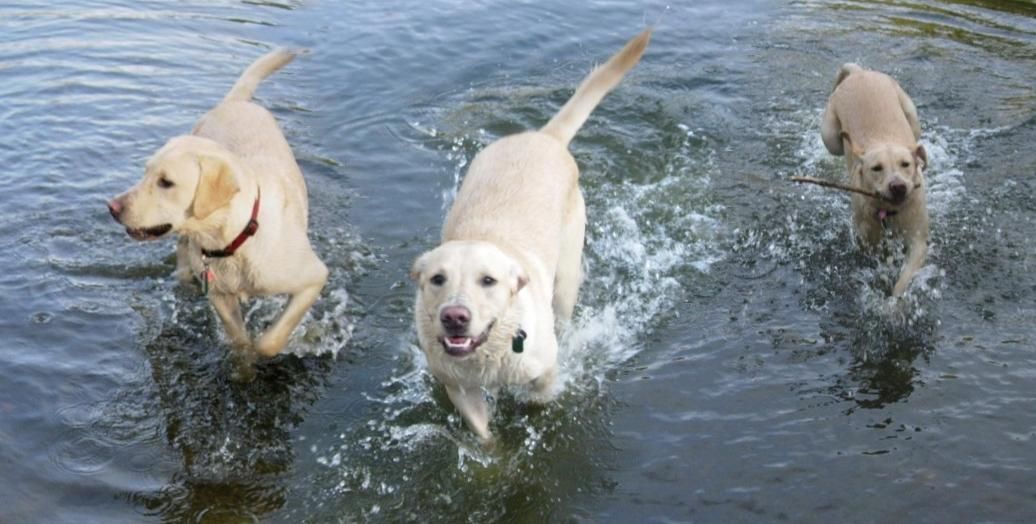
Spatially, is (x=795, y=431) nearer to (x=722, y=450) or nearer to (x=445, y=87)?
(x=722, y=450)

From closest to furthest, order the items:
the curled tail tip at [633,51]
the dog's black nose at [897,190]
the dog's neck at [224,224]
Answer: the dog's neck at [224,224] → the curled tail tip at [633,51] → the dog's black nose at [897,190]

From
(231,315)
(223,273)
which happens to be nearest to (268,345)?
(231,315)

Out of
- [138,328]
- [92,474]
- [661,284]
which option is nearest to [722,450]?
[661,284]

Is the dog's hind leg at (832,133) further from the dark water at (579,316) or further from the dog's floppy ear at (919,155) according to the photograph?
the dog's floppy ear at (919,155)

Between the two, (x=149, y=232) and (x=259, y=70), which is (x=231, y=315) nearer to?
(x=149, y=232)

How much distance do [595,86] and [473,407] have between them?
2.16 meters

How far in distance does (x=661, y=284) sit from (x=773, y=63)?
5.11m

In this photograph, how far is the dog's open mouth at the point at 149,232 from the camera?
5023mm

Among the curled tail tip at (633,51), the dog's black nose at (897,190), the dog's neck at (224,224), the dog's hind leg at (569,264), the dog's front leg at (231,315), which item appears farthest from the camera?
the dog's black nose at (897,190)

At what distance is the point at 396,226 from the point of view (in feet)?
25.3

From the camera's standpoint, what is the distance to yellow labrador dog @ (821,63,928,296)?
22.5 ft

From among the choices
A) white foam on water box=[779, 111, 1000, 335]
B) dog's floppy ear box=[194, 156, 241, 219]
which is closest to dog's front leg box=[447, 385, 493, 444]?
dog's floppy ear box=[194, 156, 241, 219]

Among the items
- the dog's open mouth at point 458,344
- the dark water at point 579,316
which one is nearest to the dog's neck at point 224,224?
the dark water at point 579,316

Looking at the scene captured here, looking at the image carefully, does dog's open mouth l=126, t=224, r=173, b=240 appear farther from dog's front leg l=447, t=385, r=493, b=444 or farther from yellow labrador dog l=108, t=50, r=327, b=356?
dog's front leg l=447, t=385, r=493, b=444
